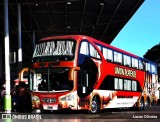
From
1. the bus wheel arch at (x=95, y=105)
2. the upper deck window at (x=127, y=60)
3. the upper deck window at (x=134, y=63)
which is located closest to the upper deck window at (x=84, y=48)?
the bus wheel arch at (x=95, y=105)

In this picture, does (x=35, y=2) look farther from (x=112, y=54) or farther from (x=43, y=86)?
(x=43, y=86)

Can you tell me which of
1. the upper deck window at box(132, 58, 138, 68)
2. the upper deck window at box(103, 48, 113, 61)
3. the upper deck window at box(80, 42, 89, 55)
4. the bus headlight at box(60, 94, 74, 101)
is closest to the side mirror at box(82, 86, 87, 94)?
the bus headlight at box(60, 94, 74, 101)

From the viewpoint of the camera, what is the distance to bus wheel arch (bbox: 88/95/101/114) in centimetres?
2175

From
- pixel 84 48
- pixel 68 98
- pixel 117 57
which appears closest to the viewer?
pixel 68 98

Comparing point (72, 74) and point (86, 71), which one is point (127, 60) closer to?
point (86, 71)

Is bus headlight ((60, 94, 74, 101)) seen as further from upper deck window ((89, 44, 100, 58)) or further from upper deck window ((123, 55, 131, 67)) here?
upper deck window ((123, 55, 131, 67))

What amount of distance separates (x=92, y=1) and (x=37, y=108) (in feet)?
50.2

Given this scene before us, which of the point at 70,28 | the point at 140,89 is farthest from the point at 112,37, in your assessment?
the point at 140,89

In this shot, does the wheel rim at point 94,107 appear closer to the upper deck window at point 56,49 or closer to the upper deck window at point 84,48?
the upper deck window at point 84,48

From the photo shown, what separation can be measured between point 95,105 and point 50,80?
10.2 feet

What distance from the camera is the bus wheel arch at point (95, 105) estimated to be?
21.8 m

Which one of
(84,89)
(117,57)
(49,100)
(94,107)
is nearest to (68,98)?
(49,100)

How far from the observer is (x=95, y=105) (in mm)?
22344

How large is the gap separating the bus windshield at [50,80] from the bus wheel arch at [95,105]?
2.17 m
